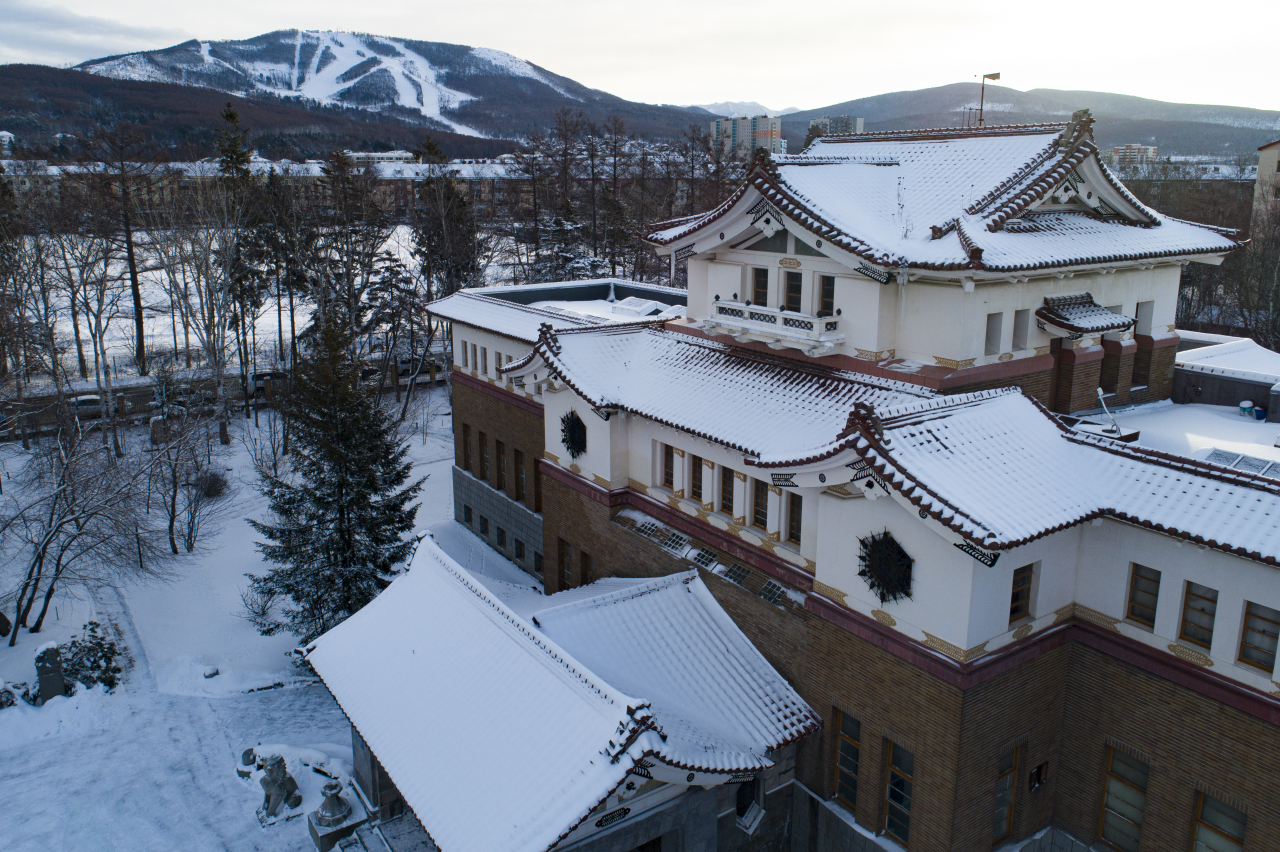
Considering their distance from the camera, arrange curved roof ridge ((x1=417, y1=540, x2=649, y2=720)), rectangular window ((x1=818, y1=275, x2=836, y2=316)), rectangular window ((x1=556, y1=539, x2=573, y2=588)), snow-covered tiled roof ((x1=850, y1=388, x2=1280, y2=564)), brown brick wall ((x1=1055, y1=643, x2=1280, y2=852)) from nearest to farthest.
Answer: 1. snow-covered tiled roof ((x1=850, y1=388, x2=1280, y2=564))
2. brown brick wall ((x1=1055, y1=643, x2=1280, y2=852))
3. curved roof ridge ((x1=417, y1=540, x2=649, y2=720))
4. rectangular window ((x1=818, y1=275, x2=836, y2=316))
5. rectangular window ((x1=556, y1=539, x2=573, y2=588))

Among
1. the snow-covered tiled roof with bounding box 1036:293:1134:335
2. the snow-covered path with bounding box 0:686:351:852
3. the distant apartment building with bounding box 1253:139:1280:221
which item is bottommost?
the snow-covered path with bounding box 0:686:351:852

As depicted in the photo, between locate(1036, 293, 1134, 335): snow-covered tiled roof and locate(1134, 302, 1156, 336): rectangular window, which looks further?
locate(1134, 302, 1156, 336): rectangular window

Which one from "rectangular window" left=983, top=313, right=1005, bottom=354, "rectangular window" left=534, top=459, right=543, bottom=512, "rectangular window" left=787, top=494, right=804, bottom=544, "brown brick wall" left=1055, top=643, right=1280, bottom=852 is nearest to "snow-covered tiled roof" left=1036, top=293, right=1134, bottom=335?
"rectangular window" left=983, top=313, right=1005, bottom=354

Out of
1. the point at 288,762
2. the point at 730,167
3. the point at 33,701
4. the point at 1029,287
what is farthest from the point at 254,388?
the point at 1029,287

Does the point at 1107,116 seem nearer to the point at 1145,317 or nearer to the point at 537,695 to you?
the point at 1145,317

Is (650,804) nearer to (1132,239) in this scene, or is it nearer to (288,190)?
(1132,239)

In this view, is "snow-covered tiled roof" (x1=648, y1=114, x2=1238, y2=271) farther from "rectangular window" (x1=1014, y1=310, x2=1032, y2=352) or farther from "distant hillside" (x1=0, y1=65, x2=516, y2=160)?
"distant hillside" (x1=0, y1=65, x2=516, y2=160)

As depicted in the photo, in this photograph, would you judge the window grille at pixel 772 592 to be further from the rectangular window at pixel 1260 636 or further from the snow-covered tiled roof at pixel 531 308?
the snow-covered tiled roof at pixel 531 308
